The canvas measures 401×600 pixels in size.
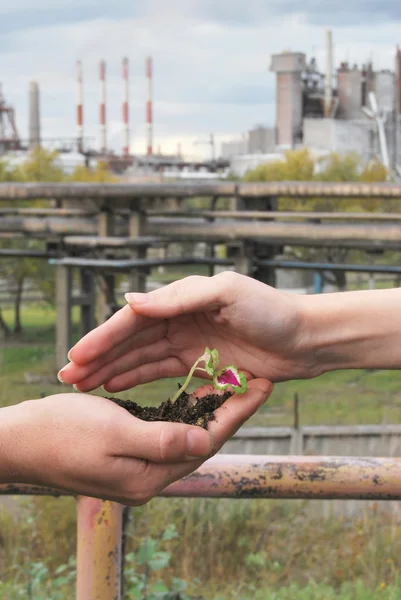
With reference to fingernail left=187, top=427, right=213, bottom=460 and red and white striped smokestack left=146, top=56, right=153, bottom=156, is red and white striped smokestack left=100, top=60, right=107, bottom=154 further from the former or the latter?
fingernail left=187, top=427, right=213, bottom=460

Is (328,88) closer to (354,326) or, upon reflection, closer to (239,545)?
(239,545)

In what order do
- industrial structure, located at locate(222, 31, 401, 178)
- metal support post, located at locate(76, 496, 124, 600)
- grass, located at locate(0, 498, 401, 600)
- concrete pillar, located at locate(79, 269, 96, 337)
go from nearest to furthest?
metal support post, located at locate(76, 496, 124, 600) → grass, located at locate(0, 498, 401, 600) → concrete pillar, located at locate(79, 269, 96, 337) → industrial structure, located at locate(222, 31, 401, 178)

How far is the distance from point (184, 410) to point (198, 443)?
0.21 metres

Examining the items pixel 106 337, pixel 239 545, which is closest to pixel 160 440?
pixel 106 337

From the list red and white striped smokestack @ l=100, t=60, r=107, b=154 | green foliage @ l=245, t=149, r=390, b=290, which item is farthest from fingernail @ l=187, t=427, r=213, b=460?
red and white striped smokestack @ l=100, t=60, r=107, b=154

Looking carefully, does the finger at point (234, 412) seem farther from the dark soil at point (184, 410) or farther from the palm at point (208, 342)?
the palm at point (208, 342)

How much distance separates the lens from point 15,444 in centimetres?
161

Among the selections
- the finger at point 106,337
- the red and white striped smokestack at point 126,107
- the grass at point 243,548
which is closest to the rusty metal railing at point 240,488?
the finger at point 106,337

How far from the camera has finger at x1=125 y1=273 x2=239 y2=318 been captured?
5.73ft

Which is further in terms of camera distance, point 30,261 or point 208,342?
point 30,261

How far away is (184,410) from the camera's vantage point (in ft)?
5.73

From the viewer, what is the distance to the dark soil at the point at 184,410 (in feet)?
5.57

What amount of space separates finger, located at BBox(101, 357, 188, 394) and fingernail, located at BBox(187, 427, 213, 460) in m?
0.37

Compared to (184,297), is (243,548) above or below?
below
